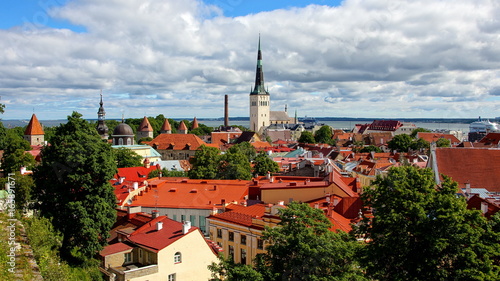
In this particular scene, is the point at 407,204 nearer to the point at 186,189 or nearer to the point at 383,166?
the point at 186,189

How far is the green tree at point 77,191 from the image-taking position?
21.8 metres

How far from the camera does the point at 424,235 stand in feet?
47.3

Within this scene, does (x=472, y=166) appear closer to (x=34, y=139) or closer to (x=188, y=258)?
(x=188, y=258)

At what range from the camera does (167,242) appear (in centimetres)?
2206

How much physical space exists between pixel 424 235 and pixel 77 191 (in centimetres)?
1566

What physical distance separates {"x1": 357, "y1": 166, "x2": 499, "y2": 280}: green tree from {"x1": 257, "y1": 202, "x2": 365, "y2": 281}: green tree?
0.81 meters

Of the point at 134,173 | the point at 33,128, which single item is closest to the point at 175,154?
the point at 33,128

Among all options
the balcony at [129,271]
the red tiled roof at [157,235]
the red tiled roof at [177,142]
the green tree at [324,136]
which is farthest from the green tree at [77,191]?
the green tree at [324,136]

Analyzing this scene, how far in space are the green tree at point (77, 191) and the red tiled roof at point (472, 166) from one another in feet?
78.3

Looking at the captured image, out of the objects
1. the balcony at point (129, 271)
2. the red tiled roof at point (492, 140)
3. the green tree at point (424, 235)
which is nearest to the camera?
the green tree at point (424, 235)

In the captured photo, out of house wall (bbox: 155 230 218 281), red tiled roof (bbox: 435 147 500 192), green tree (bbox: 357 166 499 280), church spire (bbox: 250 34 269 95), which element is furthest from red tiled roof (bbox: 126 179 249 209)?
church spire (bbox: 250 34 269 95)

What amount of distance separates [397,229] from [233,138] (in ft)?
343

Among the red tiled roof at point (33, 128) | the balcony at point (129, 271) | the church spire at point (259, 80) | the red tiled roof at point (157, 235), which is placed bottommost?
the balcony at point (129, 271)

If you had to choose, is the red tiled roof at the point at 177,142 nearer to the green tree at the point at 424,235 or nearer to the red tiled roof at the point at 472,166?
the red tiled roof at the point at 472,166
